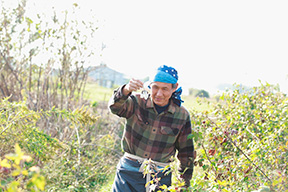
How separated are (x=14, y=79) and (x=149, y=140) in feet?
13.3

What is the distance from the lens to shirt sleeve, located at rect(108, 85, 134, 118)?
8.09 ft

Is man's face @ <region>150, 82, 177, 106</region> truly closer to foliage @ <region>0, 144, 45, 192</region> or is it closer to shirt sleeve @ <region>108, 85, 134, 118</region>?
shirt sleeve @ <region>108, 85, 134, 118</region>

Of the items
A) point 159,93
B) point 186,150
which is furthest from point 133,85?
point 186,150

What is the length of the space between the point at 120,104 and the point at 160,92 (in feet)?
1.21

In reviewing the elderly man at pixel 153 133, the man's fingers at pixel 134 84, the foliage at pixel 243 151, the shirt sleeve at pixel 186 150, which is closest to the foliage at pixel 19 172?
the foliage at pixel 243 151

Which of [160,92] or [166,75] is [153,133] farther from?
[166,75]

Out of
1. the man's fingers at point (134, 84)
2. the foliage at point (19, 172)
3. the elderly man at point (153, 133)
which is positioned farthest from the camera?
the elderly man at point (153, 133)

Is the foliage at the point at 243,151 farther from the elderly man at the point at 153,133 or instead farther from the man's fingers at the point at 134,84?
the man's fingers at the point at 134,84

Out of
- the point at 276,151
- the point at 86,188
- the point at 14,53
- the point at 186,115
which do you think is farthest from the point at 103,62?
the point at 276,151

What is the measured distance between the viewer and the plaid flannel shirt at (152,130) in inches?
106

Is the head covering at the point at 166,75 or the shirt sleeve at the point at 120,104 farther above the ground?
the head covering at the point at 166,75

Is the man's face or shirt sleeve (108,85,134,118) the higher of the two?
the man's face

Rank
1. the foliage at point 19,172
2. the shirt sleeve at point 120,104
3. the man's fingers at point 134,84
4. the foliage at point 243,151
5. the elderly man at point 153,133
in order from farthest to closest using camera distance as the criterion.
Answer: the elderly man at point 153,133 → the shirt sleeve at point 120,104 → the man's fingers at point 134,84 → the foliage at point 243,151 → the foliage at point 19,172

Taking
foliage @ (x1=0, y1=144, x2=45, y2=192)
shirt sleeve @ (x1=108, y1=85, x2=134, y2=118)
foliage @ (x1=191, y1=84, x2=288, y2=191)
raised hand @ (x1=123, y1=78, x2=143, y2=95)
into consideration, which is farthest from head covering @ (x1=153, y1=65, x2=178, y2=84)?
foliage @ (x1=0, y1=144, x2=45, y2=192)
